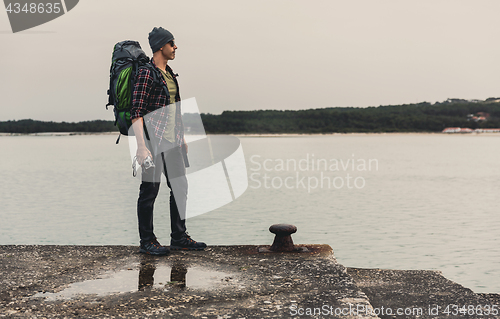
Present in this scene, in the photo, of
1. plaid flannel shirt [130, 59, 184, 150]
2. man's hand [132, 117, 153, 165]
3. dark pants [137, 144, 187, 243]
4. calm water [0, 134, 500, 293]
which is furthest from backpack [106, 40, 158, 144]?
calm water [0, 134, 500, 293]

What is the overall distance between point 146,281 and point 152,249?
2.68ft

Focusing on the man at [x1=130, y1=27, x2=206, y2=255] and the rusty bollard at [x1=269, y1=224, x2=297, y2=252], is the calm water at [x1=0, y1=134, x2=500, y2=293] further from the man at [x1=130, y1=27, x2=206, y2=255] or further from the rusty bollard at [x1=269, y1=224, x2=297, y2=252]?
the man at [x1=130, y1=27, x2=206, y2=255]

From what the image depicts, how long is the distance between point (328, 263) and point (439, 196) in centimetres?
2092

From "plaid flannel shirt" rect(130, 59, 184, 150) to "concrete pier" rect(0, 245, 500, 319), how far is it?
1245 millimetres

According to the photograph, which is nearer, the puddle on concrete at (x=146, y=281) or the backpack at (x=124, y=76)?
the puddle on concrete at (x=146, y=281)

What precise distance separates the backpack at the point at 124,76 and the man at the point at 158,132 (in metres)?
0.09

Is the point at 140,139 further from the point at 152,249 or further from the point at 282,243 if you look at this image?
the point at 282,243

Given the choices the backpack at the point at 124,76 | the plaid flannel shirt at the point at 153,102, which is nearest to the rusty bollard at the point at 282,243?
the plaid flannel shirt at the point at 153,102

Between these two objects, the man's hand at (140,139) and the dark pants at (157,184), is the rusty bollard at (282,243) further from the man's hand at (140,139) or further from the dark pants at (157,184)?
the man's hand at (140,139)

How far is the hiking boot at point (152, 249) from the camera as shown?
457cm

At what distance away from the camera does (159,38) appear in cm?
442

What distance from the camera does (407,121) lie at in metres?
108

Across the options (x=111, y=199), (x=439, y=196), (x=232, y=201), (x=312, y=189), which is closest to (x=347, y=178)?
(x=312, y=189)

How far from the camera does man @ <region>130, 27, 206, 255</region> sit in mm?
4285
